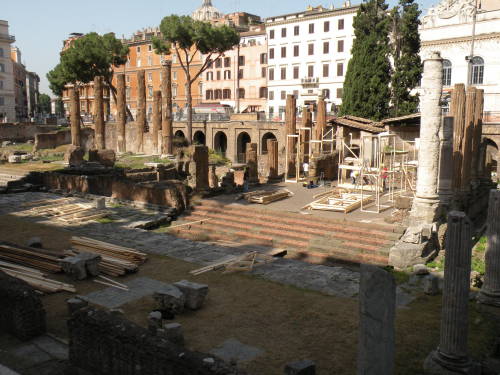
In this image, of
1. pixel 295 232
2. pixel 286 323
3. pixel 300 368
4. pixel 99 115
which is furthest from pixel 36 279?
pixel 99 115

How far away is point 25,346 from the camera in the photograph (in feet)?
27.7

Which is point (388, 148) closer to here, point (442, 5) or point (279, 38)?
A: point (442, 5)

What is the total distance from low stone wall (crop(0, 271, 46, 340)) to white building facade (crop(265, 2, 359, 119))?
134 ft

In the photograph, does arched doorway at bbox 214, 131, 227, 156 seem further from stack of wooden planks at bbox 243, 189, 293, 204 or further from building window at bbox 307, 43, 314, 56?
stack of wooden planks at bbox 243, 189, 293, 204

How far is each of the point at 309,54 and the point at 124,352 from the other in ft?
165

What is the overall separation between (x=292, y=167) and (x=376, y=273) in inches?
832

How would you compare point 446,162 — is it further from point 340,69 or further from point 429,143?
point 340,69

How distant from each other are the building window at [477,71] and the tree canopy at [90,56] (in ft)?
109

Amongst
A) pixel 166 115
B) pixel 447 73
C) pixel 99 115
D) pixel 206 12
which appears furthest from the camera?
pixel 206 12

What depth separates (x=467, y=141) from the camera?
20234 mm

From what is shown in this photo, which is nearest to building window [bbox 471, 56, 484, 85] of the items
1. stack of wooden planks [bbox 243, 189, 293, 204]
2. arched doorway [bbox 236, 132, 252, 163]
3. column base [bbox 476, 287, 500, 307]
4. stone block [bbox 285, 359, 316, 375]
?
arched doorway [bbox 236, 132, 252, 163]

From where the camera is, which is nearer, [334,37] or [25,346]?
[25,346]

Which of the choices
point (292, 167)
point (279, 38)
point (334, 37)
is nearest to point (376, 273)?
point (292, 167)

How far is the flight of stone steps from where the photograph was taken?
14.9 meters
